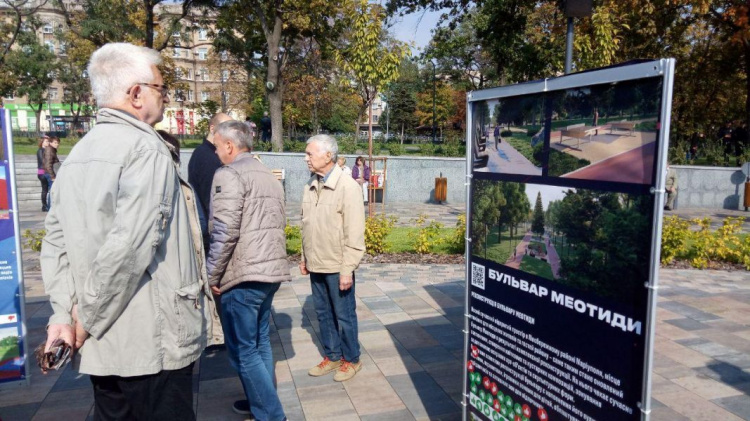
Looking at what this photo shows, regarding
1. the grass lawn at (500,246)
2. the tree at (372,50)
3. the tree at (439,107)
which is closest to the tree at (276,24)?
the tree at (372,50)

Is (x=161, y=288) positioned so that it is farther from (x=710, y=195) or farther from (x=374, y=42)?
(x=710, y=195)

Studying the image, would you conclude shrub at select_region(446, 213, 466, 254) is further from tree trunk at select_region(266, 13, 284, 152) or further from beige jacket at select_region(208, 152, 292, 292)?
tree trunk at select_region(266, 13, 284, 152)

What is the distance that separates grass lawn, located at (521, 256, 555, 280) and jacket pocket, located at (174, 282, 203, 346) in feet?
4.75

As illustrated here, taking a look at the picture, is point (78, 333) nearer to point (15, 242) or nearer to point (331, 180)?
point (331, 180)

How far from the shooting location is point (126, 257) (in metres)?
1.83

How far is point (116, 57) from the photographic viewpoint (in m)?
2.05

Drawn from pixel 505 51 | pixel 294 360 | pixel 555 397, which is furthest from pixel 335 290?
pixel 505 51

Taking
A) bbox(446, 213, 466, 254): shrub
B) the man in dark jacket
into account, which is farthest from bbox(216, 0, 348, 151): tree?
the man in dark jacket

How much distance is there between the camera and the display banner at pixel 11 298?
3.85m

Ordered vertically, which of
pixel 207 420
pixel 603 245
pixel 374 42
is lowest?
pixel 207 420

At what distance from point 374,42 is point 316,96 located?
2914 cm

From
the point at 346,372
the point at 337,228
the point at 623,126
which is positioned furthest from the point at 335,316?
the point at 623,126

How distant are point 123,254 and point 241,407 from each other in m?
2.16

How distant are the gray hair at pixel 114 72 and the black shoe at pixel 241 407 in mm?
2347
